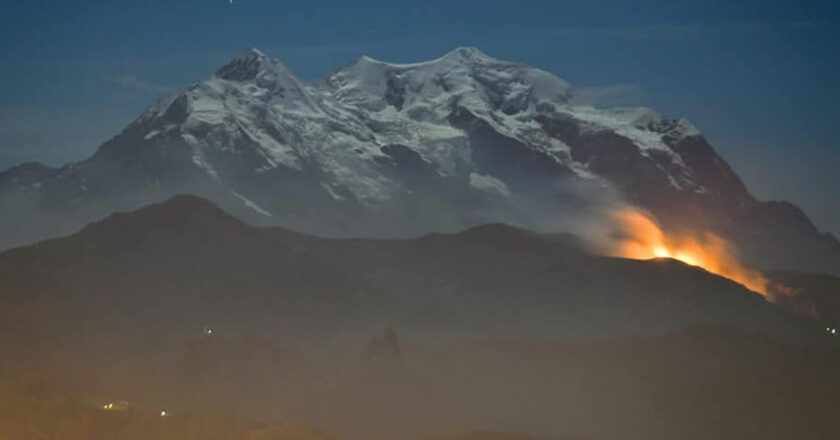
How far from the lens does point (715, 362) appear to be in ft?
571

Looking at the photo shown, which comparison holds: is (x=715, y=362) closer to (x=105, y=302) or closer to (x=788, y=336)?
(x=788, y=336)

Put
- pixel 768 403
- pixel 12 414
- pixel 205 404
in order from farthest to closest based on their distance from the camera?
pixel 768 403, pixel 205 404, pixel 12 414

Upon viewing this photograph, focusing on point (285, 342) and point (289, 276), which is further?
point (289, 276)

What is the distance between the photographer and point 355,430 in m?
137

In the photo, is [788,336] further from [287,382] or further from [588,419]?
[287,382]

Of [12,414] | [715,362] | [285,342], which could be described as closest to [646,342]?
[715,362]

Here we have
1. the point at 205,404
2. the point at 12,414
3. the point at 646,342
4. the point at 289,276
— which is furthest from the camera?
the point at 289,276

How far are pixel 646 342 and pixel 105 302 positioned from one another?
74600mm

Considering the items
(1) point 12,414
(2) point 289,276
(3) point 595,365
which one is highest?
(2) point 289,276

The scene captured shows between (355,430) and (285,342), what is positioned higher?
(285,342)

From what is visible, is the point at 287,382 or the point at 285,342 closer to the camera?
the point at 287,382

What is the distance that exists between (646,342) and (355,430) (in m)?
58.7

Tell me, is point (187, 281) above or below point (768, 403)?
above

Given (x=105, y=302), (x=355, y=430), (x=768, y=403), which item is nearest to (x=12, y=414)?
(x=355, y=430)
